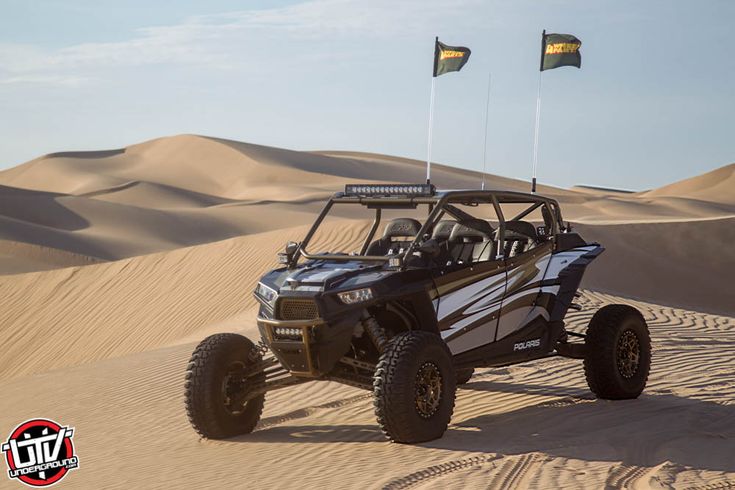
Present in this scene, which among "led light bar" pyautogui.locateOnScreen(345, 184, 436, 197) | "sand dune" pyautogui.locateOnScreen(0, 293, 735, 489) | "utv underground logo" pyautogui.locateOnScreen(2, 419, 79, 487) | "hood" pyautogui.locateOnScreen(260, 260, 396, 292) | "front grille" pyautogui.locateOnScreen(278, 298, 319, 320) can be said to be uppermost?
"led light bar" pyautogui.locateOnScreen(345, 184, 436, 197)

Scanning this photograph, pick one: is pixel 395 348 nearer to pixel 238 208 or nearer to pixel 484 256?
pixel 484 256

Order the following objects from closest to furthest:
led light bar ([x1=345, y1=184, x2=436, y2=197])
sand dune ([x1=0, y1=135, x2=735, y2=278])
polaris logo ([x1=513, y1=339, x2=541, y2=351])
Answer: led light bar ([x1=345, y1=184, x2=436, y2=197]) → polaris logo ([x1=513, y1=339, x2=541, y2=351]) → sand dune ([x1=0, y1=135, x2=735, y2=278])

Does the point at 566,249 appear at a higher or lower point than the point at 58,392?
higher

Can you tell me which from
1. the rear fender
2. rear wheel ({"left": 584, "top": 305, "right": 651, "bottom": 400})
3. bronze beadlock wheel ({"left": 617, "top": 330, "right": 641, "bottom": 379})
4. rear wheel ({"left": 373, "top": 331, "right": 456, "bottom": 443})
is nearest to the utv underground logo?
rear wheel ({"left": 373, "top": 331, "right": 456, "bottom": 443})

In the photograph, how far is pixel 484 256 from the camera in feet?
31.0

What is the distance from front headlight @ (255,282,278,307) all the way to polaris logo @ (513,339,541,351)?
7.38 ft

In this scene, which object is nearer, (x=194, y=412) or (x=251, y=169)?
(x=194, y=412)

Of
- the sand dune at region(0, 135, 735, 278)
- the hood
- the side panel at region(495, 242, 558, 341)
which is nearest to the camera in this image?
the hood

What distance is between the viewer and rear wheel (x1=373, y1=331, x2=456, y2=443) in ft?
26.1

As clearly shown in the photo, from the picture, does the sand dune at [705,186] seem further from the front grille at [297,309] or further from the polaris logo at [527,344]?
the front grille at [297,309]

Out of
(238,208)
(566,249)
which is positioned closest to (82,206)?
(238,208)

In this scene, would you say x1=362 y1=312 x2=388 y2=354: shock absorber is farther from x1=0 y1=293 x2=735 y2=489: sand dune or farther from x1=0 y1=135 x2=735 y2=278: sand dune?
x1=0 y1=135 x2=735 y2=278: sand dune

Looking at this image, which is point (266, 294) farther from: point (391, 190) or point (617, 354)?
point (617, 354)

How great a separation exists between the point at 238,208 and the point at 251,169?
115ft
